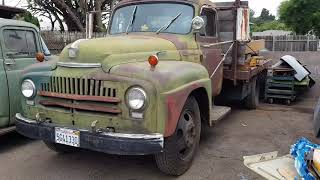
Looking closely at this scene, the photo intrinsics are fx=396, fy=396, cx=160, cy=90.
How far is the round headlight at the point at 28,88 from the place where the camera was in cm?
480

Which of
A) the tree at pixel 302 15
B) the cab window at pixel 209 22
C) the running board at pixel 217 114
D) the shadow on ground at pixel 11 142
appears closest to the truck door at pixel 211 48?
the cab window at pixel 209 22

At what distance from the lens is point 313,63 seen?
37.7 feet

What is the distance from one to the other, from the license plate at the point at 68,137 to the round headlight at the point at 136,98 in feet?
2.32

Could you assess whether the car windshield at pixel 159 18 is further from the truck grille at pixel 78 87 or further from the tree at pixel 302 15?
Result: the tree at pixel 302 15

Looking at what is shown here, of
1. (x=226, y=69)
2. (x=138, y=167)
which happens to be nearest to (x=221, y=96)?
(x=226, y=69)

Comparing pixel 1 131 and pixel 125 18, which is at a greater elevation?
pixel 125 18

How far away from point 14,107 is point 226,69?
3838mm

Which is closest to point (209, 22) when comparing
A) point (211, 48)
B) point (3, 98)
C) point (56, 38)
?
point (211, 48)

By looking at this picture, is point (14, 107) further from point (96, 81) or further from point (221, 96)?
point (221, 96)

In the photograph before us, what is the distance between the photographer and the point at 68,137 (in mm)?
4418

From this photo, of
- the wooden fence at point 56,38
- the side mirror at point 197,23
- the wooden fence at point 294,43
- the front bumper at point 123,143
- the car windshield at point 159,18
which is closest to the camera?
the front bumper at point 123,143

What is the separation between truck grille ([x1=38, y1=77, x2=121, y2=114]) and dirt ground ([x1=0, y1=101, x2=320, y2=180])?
971 millimetres

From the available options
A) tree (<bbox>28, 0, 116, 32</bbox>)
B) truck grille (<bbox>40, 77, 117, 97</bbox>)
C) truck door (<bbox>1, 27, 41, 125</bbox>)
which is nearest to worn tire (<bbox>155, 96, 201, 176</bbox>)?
truck grille (<bbox>40, 77, 117, 97</bbox>)

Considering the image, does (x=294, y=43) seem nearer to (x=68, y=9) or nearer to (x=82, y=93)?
(x=82, y=93)
